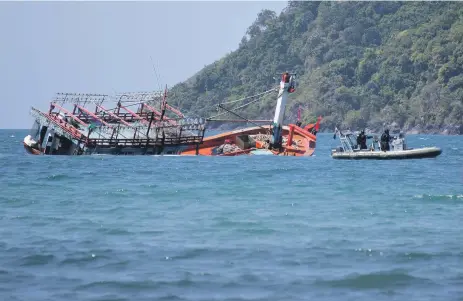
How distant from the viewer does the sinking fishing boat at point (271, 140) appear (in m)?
57.3

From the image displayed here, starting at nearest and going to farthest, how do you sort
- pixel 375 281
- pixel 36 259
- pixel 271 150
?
pixel 375 281 → pixel 36 259 → pixel 271 150

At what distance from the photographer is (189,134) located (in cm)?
5959

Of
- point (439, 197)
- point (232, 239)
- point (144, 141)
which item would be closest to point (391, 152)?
point (144, 141)

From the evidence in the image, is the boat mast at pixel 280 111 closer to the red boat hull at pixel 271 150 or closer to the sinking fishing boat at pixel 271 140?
the sinking fishing boat at pixel 271 140

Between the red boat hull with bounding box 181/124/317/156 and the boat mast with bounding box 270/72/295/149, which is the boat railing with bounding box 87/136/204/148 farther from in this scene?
the boat mast with bounding box 270/72/295/149

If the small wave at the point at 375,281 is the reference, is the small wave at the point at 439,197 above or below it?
above

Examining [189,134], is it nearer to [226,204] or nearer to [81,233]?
[226,204]

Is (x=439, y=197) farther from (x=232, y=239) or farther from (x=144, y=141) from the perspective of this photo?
(x=144, y=141)

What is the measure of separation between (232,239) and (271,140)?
116ft

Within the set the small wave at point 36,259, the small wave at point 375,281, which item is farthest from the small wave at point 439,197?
the small wave at point 36,259

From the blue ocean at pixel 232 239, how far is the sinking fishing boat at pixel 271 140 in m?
17.3

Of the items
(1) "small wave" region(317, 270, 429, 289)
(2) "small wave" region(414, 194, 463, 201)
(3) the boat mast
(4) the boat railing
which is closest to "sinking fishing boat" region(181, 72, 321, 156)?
(3) the boat mast

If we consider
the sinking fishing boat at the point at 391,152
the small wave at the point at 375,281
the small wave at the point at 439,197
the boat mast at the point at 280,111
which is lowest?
the small wave at the point at 375,281

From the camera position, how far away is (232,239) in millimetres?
22266
